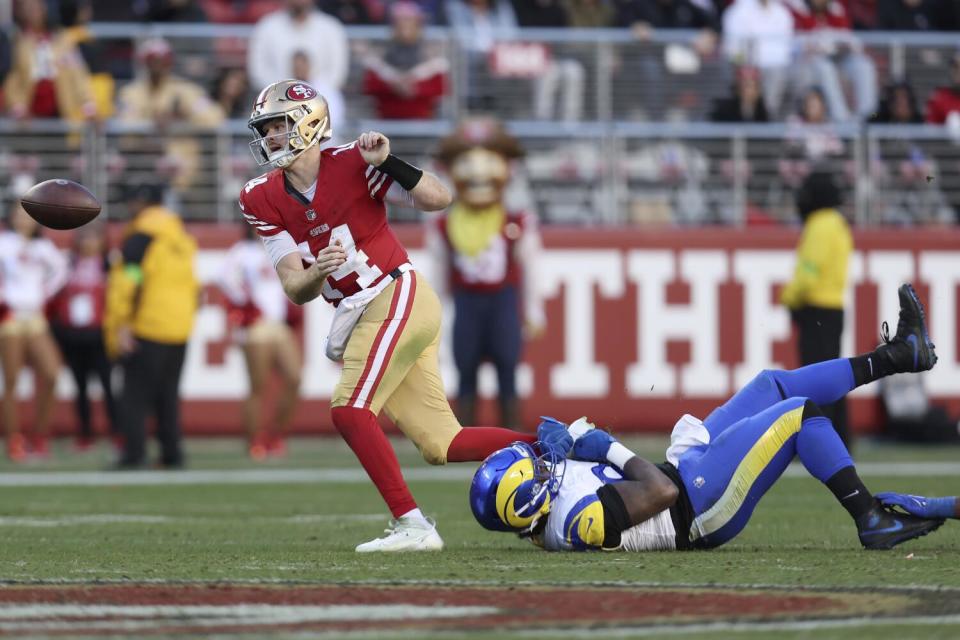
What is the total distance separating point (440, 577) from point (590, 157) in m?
10.4

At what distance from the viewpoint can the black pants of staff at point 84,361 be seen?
15.0 meters

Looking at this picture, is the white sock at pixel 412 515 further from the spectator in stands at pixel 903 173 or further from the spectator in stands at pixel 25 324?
the spectator in stands at pixel 903 173

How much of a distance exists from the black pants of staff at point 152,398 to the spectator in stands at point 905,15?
Answer: 8.83 metres

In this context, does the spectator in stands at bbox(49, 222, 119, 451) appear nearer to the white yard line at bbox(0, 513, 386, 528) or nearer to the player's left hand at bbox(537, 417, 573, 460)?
the white yard line at bbox(0, 513, 386, 528)

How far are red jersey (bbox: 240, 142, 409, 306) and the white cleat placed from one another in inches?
38.6

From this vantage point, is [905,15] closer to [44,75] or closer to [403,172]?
[44,75]

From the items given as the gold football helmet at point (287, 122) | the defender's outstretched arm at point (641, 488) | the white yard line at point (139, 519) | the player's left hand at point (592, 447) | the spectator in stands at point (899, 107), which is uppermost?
the spectator in stands at point (899, 107)

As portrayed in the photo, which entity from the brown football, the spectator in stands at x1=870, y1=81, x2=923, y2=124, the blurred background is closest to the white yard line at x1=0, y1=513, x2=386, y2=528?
the brown football

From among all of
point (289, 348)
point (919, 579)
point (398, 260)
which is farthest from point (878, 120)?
point (919, 579)

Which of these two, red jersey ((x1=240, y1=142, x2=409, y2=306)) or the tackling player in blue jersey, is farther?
red jersey ((x1=240, y1=142, x2=409, y2=306))

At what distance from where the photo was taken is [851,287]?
16.2m

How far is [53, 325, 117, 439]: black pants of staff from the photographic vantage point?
15.0m

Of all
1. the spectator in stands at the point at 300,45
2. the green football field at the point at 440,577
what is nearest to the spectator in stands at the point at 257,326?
the spectator in stands at the point at 300,45

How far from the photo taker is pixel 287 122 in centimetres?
706
